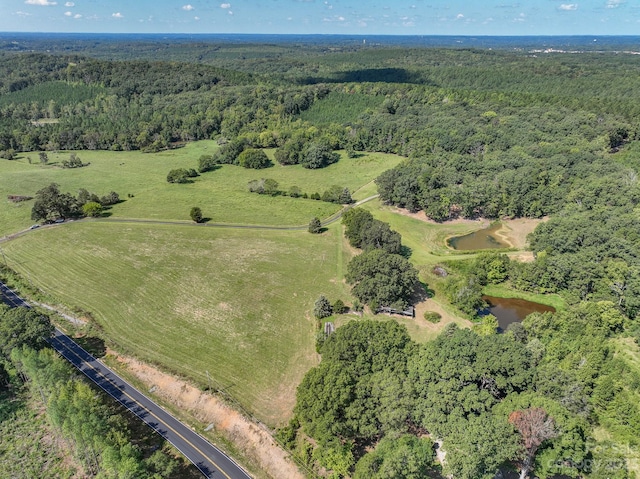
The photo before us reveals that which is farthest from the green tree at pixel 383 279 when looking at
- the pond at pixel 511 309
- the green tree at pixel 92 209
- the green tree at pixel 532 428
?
the green tree at pixel 92 209

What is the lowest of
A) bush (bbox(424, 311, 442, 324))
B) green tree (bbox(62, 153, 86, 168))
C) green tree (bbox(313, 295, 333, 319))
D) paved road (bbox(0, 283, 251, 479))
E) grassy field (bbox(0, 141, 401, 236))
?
paved road (bbox(0, 283, 251, 479))

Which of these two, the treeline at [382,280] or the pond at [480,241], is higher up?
the treeline at [382,280]

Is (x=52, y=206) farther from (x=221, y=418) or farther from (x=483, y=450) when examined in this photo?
(x=483, y=450)

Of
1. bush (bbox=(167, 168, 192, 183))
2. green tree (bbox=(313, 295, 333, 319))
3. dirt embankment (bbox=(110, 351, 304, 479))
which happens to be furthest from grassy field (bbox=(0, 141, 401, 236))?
dirt embankment (bbox=(110, 351, 304, 479))

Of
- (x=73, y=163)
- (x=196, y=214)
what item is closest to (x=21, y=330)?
(x=196, y=214)

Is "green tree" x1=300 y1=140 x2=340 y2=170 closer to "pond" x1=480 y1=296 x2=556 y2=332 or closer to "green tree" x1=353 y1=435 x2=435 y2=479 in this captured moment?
"pond" x1=480 y1=296 x2=556 y2=332

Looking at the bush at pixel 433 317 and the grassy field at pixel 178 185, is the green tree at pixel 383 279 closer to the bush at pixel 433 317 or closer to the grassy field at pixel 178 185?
the bush at pixel 433 317
